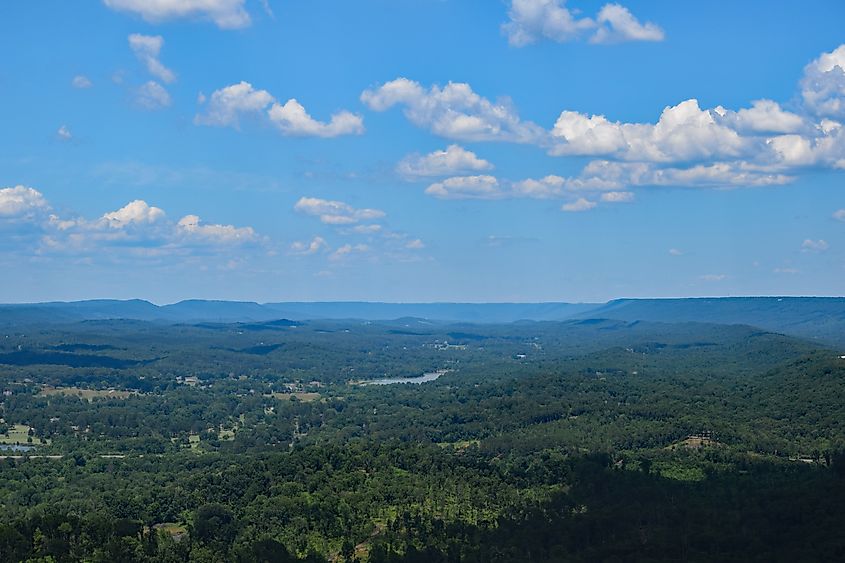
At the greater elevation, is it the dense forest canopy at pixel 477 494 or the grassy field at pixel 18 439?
the dense forest canopy at pixel 477 494

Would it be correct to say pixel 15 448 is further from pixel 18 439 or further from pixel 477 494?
pixel 477 494

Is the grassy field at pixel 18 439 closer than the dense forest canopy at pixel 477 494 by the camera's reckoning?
No

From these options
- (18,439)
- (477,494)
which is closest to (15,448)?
(18,439)

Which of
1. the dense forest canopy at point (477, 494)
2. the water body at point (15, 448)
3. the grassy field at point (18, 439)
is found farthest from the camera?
the grassy field at point (18, 439)

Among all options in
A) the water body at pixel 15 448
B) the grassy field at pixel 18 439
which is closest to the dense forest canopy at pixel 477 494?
the water body at pixel 15 448

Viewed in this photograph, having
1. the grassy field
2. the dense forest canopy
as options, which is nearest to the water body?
the dense forest canopy

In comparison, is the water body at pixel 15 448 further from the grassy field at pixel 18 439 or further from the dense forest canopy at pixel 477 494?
the grassy field at pixel 18 439

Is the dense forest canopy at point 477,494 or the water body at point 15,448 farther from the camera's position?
the water body at point 15,448

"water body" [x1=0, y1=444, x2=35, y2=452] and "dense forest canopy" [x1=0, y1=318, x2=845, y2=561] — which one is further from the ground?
"dense forest canopy" [x1=0, y1=318, x2=845, y2=561]

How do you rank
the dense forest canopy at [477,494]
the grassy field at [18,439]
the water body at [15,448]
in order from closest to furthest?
the dense forest canopy at [477,494], the water body at [15,448], the grassy field at [18,439]

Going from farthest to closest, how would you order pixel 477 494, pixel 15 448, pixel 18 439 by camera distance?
1. pixel 18 439
2. pixel 15 448
3. pixel 477 494

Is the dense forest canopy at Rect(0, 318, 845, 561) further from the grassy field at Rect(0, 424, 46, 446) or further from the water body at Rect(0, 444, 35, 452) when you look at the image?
the grassy field at Rect(0, 424, 46, 446)

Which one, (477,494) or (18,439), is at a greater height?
(477,494)
